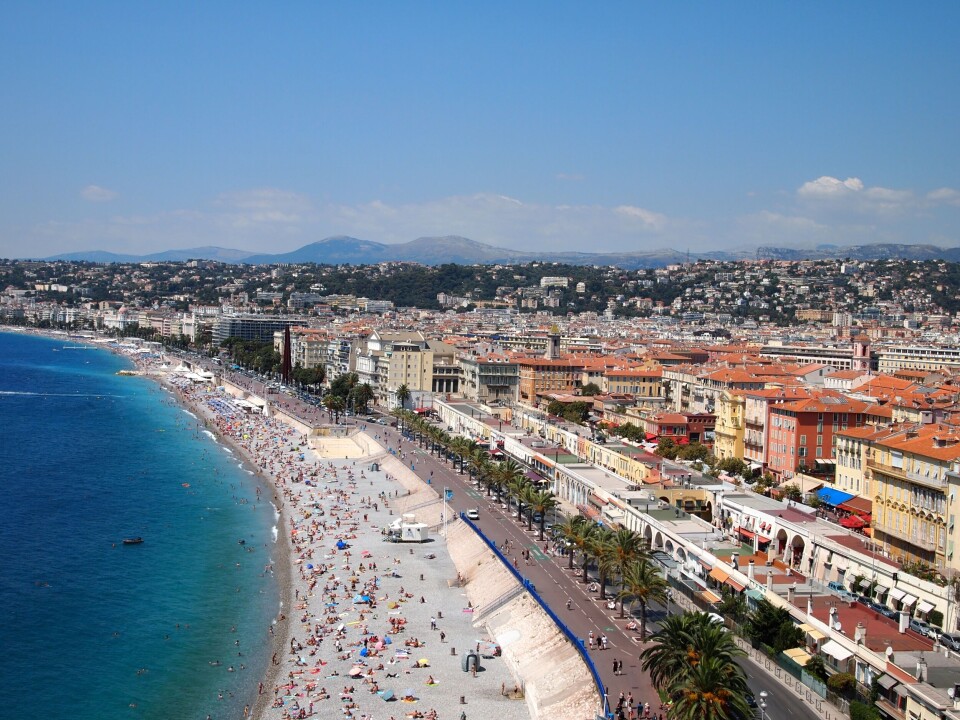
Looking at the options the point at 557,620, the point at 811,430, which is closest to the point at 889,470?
the point at 811,430

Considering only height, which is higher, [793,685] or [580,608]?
[793,685]

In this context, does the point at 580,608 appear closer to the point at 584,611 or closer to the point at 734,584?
the point at 584,611

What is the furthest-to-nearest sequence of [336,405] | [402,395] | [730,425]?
[402,395], [336,405], [730,425]

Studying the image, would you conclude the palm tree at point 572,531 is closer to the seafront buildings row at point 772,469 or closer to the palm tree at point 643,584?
the seafront buildings row at point 772,469

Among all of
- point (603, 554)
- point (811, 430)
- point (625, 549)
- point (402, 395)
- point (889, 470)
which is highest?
point (889, 470)

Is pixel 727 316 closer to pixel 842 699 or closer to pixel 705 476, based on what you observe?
pixel 705 476

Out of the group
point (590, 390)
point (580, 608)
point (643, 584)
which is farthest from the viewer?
point (590, 390)

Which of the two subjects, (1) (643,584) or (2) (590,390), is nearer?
(1) (643,584)
